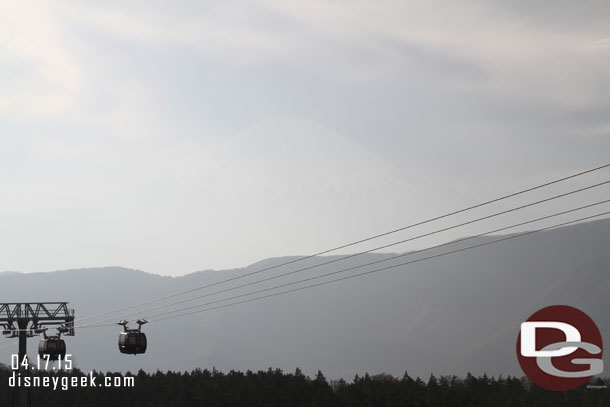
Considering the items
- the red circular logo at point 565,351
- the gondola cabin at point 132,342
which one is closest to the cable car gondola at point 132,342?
the gondola cabin at point 132,342

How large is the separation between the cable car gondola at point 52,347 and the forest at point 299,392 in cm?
2899

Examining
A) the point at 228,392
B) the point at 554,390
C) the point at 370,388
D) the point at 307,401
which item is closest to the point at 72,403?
the point at 228,392

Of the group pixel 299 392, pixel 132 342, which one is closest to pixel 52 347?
pixel 132 342

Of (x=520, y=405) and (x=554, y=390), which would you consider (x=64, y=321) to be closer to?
(x=520, y=405)

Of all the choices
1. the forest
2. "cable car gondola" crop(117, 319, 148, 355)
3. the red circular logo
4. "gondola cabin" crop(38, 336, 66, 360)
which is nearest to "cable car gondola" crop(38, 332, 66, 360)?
"gondola cabin" crop(38, 336, 66, 360)

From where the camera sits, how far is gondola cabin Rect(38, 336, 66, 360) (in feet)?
146

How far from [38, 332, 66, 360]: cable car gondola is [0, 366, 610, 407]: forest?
29.0 meters

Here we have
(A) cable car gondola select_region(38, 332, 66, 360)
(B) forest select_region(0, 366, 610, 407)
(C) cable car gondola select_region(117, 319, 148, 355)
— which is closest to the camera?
(C) cable car gondola select_region(117, 319, 148, 355)

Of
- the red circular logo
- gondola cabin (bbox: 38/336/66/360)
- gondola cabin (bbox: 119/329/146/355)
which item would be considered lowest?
the red circular logo

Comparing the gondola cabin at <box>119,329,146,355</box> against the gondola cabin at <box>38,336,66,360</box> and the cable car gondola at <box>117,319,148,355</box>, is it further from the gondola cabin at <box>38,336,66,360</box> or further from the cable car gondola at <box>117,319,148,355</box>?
the gondola cabin at <box>38,336,66,360</box>

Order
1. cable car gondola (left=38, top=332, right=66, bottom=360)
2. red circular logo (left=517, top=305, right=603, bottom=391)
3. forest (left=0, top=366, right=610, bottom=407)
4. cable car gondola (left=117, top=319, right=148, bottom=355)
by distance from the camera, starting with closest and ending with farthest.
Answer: red circular logo (left=517, top=305, right=603, bottom=391), cable car gondola (left=117, top=319, right=148, bottom=355), cable car gondola (left=38, top=332, right=66, bottom=360), forest (left=0, top=366, right=610, bottom=407)

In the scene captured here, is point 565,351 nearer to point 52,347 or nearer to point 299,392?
point 52,347

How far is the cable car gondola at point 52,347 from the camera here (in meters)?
44.4

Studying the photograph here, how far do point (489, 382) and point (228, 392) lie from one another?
2595 centimetres
